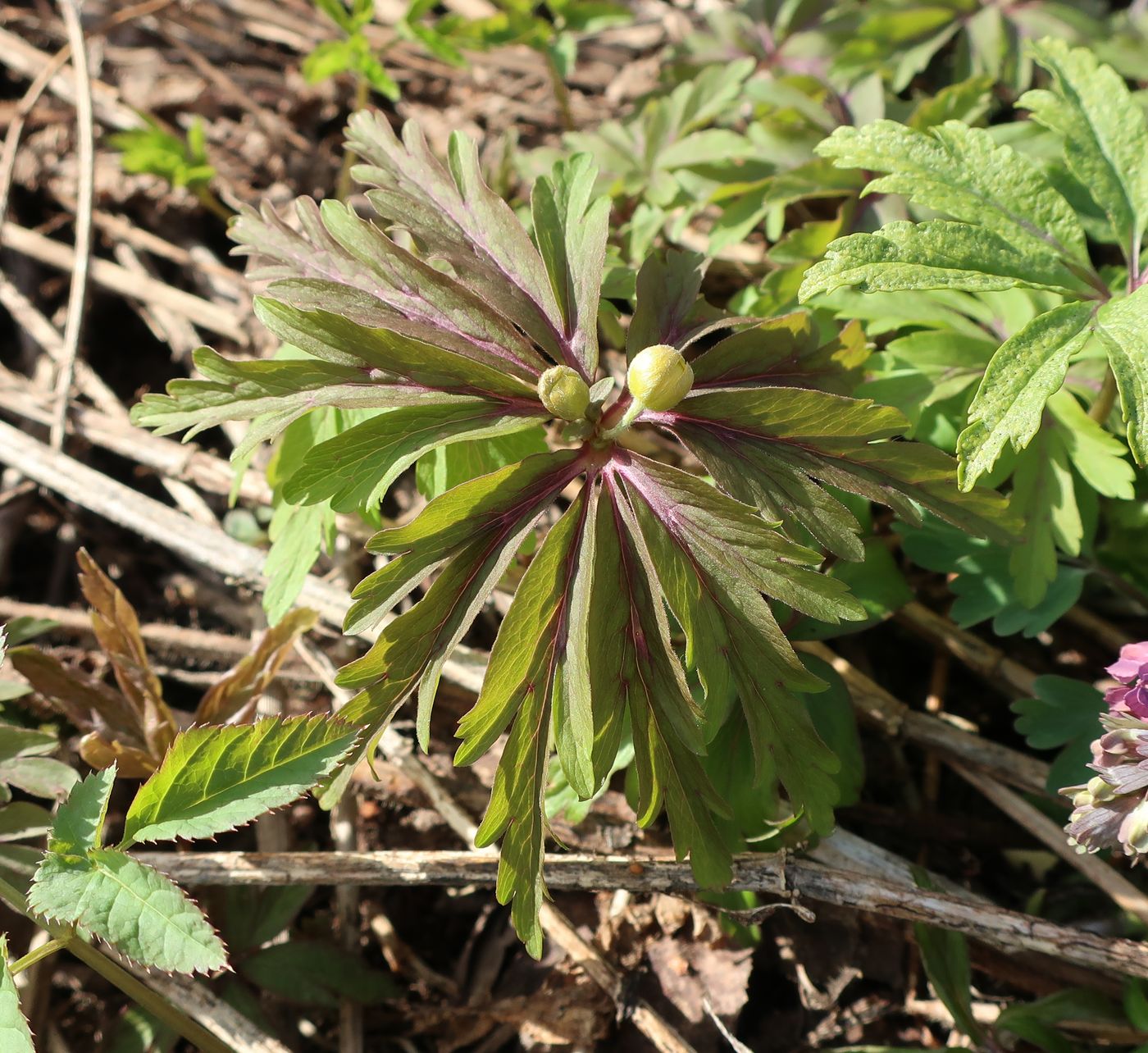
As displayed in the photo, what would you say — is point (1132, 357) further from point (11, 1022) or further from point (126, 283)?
point (126, 283)

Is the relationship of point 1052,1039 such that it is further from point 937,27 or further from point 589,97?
point 589,97

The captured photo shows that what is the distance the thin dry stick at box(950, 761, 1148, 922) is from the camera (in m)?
2.56

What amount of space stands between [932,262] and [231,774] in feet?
5.67

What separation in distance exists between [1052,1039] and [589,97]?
3.70 m

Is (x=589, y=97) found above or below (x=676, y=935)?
above

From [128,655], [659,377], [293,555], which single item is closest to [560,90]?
[293,555]

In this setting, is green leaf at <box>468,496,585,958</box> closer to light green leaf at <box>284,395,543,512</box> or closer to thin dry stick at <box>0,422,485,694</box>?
light green leaf at <box>284,395,543,512</box>

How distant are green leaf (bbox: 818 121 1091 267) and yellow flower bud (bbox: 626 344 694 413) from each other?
645 millimetres

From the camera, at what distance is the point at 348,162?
399 cm

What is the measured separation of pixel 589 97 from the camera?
14.3 ft

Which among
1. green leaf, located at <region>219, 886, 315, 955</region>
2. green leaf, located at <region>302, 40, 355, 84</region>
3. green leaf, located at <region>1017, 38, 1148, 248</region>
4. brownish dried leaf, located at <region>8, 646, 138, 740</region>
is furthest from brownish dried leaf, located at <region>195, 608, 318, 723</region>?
green leaf, located at <region>1017, 38, 1148, 248</region>

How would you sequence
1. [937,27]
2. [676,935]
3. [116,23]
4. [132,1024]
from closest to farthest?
[132,1024]
[676,935]
[937,27]
[116,23]

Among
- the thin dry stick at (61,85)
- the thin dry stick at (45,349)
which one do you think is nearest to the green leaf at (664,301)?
the thin dry stick at (45,349)

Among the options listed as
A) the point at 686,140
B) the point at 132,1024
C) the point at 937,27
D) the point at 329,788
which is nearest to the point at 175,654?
the point at 132,1024
